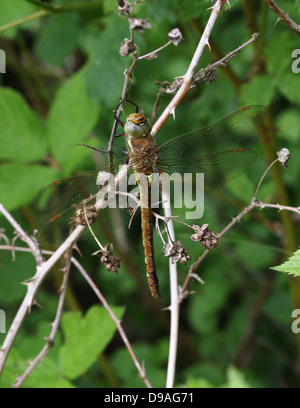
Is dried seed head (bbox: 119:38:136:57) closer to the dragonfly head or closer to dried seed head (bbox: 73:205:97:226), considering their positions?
the dragonfly head

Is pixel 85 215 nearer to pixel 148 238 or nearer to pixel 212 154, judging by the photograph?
pixel 148 238

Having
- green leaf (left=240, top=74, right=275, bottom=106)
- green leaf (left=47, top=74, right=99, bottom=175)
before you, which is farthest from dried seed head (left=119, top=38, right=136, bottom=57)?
green leaf (left=47, top=74, right=99, bottom=175)

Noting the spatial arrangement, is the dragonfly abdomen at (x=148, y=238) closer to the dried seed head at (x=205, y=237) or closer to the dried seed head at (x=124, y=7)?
the dried seed head at (x=205, y=237)

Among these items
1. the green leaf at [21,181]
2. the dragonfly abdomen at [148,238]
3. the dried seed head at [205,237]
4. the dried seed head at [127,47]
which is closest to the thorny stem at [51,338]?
the dragonfly abdomen at [148,238]

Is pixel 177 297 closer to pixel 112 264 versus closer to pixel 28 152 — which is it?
pixel 112 264

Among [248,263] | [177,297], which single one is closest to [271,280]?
[248,263]
